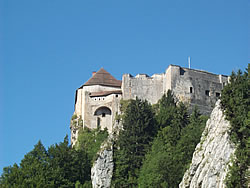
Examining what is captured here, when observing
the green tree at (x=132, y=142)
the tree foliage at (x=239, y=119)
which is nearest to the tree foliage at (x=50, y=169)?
the green tree at (x=132, y=142)

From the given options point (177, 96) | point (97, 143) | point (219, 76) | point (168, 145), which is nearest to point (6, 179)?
point (97, 143)

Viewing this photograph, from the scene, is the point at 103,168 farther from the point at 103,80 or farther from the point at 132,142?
the point at 103,80

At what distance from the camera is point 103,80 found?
2685 inches

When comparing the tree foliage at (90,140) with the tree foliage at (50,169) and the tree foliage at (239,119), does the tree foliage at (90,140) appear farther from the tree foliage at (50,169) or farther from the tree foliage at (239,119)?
the tree foliage at (239,119)

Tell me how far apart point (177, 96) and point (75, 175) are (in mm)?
15148

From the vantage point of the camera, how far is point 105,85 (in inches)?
2650

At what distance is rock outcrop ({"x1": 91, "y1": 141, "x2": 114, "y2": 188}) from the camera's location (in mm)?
53897

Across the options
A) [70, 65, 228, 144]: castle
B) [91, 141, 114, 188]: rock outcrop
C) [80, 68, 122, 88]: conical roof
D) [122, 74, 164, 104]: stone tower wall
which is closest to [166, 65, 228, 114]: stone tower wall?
[70, 65, 228, 144]: castle

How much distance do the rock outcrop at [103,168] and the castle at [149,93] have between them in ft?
22.5

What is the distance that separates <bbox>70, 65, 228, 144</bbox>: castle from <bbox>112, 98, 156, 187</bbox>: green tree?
5.30 metres

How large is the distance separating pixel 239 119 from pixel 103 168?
57.8 ft

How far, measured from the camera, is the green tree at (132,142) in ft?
175

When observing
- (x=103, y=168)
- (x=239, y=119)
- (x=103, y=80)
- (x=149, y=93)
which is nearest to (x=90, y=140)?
(x=103, y=168)

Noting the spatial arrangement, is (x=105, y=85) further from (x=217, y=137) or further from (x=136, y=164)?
(x=217, y=137)
